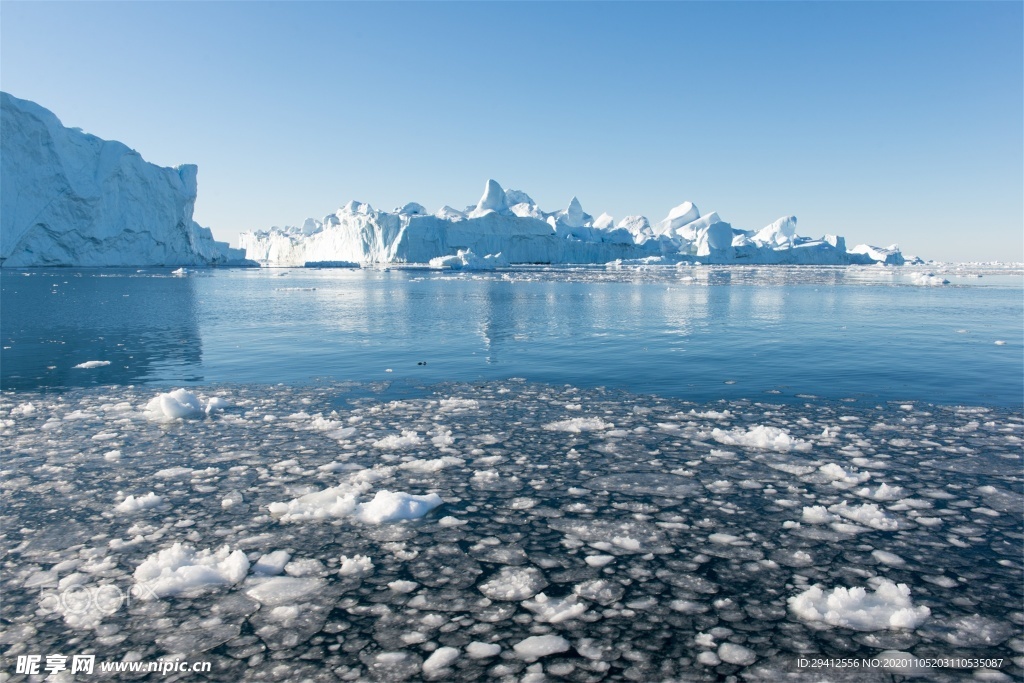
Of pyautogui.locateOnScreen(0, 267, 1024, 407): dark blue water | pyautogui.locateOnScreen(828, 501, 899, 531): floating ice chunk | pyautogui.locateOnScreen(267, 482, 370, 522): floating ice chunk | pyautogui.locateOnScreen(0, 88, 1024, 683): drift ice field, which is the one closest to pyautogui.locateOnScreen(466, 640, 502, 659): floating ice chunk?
pyautogui.locateOnScreen(0, 88, 1024, 683): drift ice field

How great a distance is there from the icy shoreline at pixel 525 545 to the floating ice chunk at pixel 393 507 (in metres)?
0.06

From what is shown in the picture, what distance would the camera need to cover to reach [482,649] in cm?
316

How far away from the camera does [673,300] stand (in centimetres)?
2836

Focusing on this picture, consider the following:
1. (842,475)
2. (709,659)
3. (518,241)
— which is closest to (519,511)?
(709,659)

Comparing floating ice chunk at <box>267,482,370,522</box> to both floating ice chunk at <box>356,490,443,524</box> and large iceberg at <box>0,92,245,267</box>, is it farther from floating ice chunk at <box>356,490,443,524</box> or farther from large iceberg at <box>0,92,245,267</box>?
large iceberg at <box>0,92,245,267</box>

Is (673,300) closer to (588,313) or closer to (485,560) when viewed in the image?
(588,313)

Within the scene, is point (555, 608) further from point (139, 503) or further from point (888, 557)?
point (139, 503)

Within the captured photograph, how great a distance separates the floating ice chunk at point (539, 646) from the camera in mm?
3117

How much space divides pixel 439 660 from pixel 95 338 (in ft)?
55.6

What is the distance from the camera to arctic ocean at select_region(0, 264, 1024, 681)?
3201 mm

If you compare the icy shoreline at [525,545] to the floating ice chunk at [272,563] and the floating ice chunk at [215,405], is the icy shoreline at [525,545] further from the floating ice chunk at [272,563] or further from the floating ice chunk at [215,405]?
the floating ice chunk at [215,405]

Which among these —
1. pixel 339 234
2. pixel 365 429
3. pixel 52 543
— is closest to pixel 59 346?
pixel 365 429

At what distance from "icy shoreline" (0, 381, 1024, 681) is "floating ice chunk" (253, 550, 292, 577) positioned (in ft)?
0.07

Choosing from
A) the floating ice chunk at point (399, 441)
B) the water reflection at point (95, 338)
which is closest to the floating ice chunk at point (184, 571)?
the floating ice chunk at point (399, 441)
